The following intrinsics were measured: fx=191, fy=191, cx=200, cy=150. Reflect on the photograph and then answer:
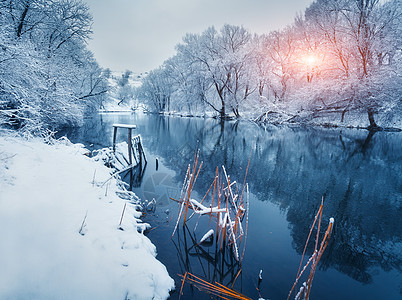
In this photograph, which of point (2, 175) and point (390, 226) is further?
point (390, 226)

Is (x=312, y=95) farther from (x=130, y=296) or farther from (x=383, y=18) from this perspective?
(x=130, y=296)

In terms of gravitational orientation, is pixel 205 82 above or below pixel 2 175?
above

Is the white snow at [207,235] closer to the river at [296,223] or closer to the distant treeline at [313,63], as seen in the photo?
the river at [296,223]

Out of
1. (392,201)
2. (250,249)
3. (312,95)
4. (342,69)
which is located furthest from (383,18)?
(250,249)

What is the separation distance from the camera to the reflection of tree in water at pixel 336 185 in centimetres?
438

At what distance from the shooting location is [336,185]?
26.3 feet

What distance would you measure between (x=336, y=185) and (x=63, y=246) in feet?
30.5

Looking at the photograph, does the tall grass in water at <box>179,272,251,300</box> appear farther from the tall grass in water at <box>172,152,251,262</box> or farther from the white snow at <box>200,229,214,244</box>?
the white snow at <box>200,229,214,244</box>

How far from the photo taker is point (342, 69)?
77.3ft

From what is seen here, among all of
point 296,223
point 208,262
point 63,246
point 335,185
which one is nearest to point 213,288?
point 208,262

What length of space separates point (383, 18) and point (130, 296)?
31462 millimetres

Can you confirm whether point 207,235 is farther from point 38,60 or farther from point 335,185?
point 38,60

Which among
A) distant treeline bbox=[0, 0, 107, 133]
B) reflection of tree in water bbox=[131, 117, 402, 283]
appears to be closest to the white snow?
reflection of tree in water bbox=[131, 117, 402, 283]

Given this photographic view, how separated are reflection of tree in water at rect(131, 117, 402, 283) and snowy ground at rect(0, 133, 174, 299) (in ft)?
11.8
